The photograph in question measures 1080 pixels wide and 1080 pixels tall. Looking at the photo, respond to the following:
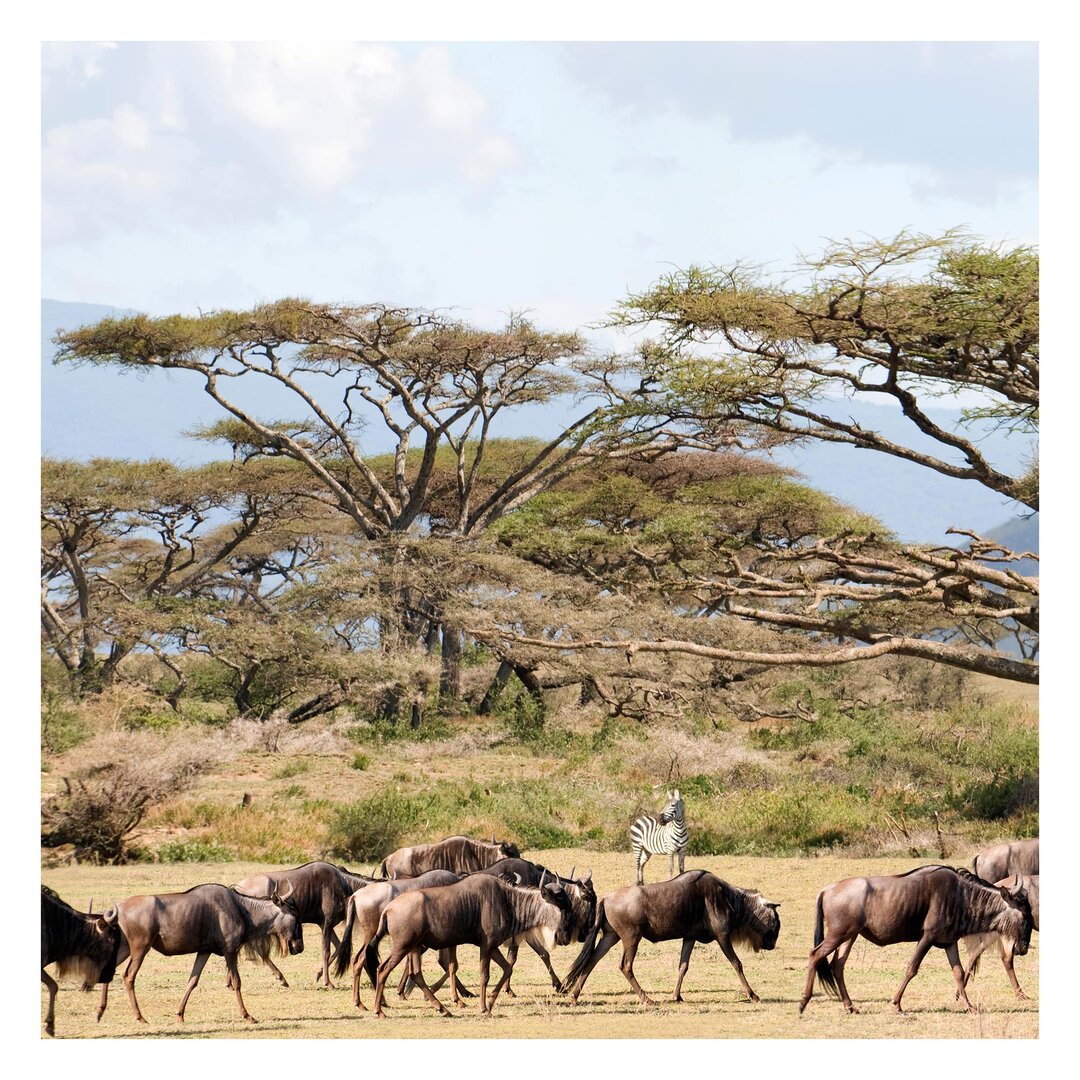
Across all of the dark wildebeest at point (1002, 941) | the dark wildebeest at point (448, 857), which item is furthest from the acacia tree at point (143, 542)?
the dark wildebeest at point (1002, 941)

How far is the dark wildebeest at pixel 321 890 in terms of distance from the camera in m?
7.70

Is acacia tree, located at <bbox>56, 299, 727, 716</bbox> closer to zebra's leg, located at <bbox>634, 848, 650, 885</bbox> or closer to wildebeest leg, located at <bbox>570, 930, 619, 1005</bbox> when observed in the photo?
zebra's leg, located at <bbox>634, 848, 650, 885</bbox>

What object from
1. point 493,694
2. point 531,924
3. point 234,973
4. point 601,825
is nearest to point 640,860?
point 601,825

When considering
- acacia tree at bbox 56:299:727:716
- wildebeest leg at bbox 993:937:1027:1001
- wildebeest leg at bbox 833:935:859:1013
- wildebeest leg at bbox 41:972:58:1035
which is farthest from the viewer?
acacia tree at bbox 56:299:727:716

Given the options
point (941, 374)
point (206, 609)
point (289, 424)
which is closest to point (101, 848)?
point (941, 374)

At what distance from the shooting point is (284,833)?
13984 mm

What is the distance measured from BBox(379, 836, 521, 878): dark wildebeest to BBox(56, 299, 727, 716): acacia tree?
13857 millimetres

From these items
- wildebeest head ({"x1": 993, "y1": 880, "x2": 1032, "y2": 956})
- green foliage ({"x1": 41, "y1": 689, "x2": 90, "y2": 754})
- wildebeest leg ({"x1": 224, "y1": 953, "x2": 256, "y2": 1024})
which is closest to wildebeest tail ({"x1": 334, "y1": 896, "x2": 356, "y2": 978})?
wildebeest leg ({"x1": 224, "y1": 953, "x2": 256, "y2": 1024})

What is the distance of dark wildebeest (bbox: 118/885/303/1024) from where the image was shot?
6641 millimetres

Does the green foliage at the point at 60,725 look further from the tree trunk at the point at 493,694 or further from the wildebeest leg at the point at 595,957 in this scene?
the wildebeest leg at the point at 595,957

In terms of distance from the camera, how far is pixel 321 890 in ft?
25.5

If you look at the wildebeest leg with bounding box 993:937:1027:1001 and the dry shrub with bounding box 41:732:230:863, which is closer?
the wildebeest leg with bounding box 993:937:1027:1001

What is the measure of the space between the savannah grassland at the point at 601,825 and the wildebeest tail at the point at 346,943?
0.16m

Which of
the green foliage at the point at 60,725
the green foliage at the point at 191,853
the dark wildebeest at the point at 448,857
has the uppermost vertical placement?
the dark wildebeest at the point at 448,857
